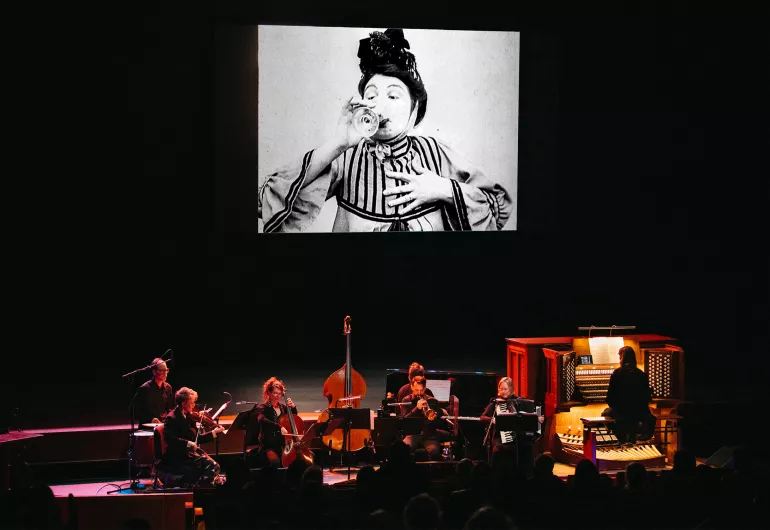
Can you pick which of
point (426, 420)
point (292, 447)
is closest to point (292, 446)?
point (292, 447)

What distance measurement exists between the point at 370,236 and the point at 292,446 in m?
5.61

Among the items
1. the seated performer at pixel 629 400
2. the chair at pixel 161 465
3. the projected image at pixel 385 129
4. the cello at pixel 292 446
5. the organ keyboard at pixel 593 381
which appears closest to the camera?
the chair at pixel 161 465

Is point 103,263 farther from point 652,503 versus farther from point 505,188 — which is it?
point 652,503

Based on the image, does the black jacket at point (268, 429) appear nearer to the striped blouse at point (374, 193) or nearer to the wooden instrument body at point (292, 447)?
the wooden instrument body at point (292, 447)

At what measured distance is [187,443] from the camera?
28.8 feet

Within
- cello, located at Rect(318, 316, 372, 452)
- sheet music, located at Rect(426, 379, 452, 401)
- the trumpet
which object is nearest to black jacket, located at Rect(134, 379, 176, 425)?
cello, located at Rect(318, 316, 372, 452)

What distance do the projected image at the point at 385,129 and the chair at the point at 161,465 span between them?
440 cm

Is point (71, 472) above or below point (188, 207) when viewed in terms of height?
below

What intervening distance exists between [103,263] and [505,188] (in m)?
5.53

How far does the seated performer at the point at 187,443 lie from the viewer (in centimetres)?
876

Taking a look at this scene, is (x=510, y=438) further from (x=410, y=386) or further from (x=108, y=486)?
(x=108, y=486)

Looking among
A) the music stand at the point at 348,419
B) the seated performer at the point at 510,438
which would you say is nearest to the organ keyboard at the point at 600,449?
the seated performer at the point at 510,438

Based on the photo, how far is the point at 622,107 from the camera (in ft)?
46.6

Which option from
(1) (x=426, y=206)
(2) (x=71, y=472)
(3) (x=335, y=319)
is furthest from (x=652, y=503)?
(3) (x=335, y=319)
